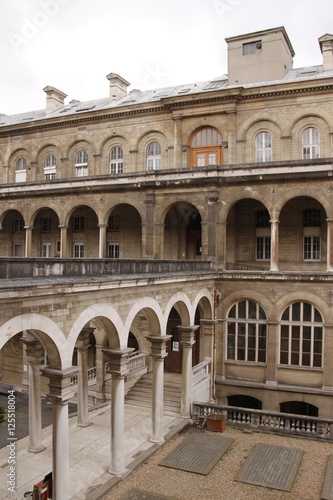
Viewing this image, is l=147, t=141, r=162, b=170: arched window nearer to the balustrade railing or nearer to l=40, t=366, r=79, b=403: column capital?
the balustrade railing

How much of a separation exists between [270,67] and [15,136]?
20.6 m

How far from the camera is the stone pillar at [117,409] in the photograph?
55.0 ft

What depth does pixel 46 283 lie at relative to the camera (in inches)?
505

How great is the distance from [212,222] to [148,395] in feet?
33.1

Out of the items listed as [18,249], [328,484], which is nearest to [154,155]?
[18,249]

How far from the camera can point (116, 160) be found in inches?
1377

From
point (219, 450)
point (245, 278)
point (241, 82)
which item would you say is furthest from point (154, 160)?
point (219, 450)

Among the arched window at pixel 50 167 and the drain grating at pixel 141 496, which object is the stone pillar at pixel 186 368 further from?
the arched window at pixel 50 167

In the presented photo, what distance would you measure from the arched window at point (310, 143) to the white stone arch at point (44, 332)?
21.2 m

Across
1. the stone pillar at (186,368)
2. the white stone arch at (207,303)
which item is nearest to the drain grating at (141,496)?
the stone pillar at (186,368)

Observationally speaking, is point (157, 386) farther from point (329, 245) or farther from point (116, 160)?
point (116, 160)

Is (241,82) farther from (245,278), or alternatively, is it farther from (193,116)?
(245,278)

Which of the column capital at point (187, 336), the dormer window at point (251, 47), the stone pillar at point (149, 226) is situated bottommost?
the column capital at point (187, 336)

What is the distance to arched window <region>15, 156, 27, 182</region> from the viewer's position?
38.8 meters
